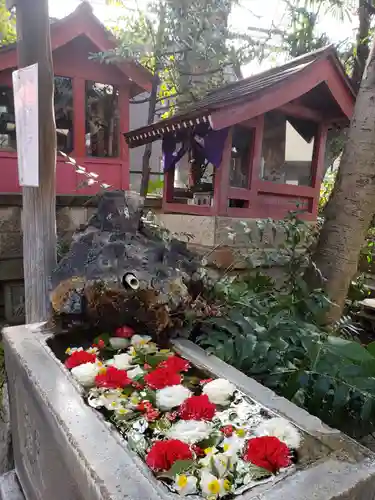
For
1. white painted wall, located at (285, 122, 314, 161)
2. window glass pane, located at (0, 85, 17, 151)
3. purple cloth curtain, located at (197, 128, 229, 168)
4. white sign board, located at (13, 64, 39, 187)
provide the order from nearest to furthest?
white sign board, located at (13, 64, 39, 187)
purple cloth curtain, located at (197, 128, 229, 168)
white painted wall, located at (285, 122, 314, 161)
window glass pane, located at (0, 85, 17, 151)

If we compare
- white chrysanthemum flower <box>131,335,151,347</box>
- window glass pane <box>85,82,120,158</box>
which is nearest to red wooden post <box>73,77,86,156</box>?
window glass pane <box>85,82,120,158</box>

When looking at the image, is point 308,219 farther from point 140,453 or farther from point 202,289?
point 140,453

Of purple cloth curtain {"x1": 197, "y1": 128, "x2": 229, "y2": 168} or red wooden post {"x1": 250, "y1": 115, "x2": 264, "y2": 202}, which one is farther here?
red wooden post {"x1": 250, "y1": 115, "x2": 264, "y2": 202}

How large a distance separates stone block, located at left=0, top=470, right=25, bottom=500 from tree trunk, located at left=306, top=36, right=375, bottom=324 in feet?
8.15

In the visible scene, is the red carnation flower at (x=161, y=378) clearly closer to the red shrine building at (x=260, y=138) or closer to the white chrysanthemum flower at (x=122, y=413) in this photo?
the white chrysanthemum flower at (x=122, y=413)

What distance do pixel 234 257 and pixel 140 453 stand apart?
11.8 feet

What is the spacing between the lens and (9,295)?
4.90 metres

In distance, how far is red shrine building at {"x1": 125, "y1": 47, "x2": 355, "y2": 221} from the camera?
4.36m

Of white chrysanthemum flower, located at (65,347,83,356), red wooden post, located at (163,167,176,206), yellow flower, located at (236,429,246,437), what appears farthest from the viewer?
red wooden post, located at (163,167,176,206)

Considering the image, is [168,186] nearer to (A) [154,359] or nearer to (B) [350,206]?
(B) [350,206]

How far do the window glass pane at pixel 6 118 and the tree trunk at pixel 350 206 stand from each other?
5.24 meters

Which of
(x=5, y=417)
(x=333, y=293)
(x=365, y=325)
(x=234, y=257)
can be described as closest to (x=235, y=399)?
(x=333, y=293)

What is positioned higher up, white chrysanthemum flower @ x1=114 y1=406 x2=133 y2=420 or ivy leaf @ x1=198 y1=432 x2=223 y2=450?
ivy leaf @ x1=198 y1=432 x2=223 y2=450

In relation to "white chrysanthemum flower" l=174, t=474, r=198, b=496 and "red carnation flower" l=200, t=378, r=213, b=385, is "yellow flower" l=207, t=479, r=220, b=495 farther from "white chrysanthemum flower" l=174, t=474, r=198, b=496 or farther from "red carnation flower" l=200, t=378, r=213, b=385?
"red carnation flower" l=200, t=378, r=213, b=385
